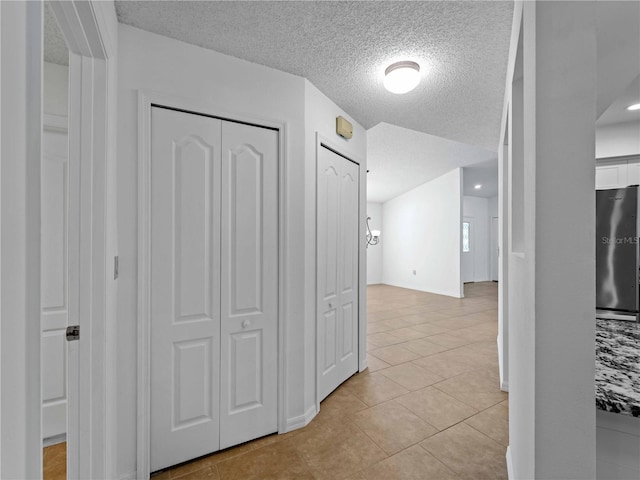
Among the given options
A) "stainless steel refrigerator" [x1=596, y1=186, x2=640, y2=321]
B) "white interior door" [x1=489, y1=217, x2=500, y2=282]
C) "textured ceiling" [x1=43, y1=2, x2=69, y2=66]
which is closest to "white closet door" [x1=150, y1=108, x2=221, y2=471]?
"textured ceiling" [x1=43, y1=2, x2=69, y2=66]

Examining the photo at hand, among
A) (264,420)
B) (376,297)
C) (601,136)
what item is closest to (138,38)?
(264,420)

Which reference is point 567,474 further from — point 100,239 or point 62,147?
point 62,147

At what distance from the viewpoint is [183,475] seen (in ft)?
5.56

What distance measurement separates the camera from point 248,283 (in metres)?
1.95

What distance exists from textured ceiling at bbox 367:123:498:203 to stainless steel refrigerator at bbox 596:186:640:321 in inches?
123

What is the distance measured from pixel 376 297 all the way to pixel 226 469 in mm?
5523

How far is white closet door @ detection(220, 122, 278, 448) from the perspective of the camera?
189cm

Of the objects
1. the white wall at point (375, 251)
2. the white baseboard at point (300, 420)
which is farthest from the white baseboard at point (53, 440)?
the white wall at point (375, 251)

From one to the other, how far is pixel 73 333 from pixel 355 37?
2015 mm

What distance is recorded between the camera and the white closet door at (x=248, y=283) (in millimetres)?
1886

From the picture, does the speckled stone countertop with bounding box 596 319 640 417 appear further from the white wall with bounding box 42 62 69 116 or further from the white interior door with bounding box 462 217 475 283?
the white interior door with bounding box 462 217 475 283

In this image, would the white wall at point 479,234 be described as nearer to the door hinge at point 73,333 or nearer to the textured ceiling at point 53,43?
the textured ceiling at point 53,43

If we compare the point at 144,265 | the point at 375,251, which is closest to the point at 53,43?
the point at 144,265

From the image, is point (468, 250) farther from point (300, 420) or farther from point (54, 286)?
point (54, 286)
